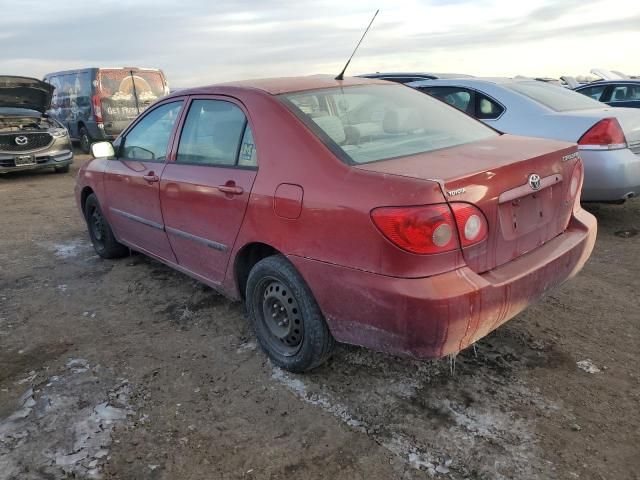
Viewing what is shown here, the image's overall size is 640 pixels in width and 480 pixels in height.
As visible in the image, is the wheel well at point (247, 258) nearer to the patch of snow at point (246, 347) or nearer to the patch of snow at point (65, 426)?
the patch of snow at point (246, 347)

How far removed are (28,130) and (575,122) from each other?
9.27 m

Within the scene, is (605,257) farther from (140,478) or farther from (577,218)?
(140,478)

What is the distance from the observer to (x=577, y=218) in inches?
116

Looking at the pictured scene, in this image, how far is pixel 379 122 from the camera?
2.97 m

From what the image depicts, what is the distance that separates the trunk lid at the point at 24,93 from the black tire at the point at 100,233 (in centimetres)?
572

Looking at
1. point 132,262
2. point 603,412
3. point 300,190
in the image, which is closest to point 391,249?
point 300,190

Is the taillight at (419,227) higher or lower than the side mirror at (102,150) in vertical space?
lower

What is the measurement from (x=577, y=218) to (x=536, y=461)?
142 centimetres

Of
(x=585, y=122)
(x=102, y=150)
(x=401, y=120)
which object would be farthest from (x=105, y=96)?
(x=401, y=120)

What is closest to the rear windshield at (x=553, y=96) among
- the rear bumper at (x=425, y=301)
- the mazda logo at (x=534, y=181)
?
the mazda logo at (x=534, y=181)

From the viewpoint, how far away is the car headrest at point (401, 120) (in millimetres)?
2971

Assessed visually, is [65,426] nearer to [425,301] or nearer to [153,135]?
[425,301]

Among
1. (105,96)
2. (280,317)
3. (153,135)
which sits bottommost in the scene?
(280,317)

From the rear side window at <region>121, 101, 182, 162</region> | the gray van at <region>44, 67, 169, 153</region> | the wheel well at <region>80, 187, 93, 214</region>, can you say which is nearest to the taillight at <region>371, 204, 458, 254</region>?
the rear side window at <region>121, 101, 182, 162</region>
